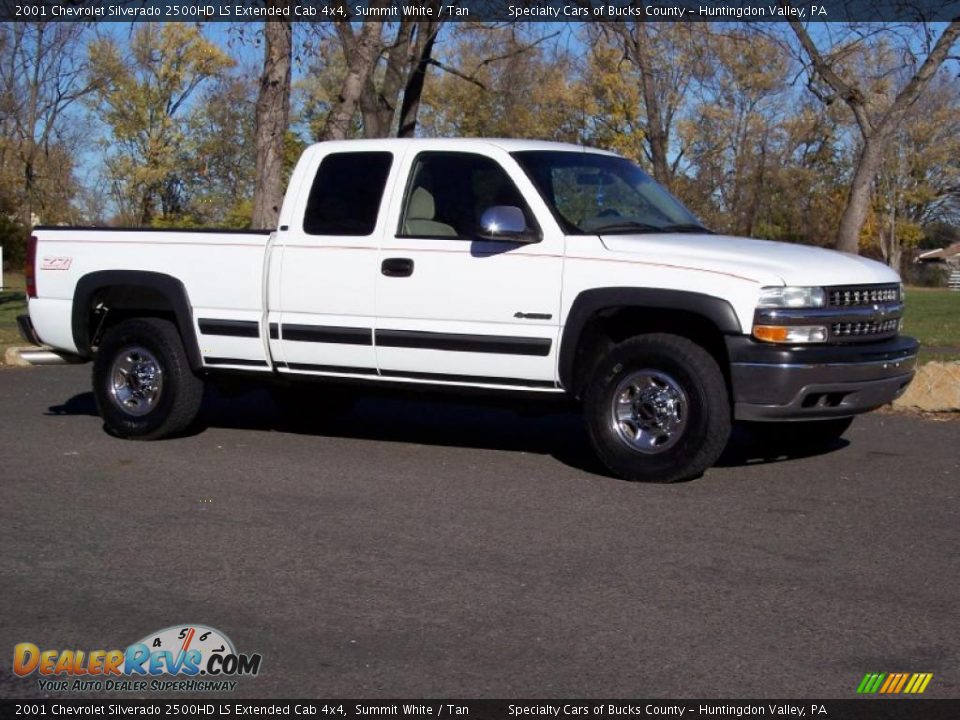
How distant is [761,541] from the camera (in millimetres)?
6418

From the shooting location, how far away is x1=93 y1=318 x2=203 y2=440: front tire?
9.39m

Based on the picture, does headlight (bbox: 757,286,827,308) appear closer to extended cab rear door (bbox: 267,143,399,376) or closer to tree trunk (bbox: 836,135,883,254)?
extended cab rear door (bbox: 267,143,399,376)

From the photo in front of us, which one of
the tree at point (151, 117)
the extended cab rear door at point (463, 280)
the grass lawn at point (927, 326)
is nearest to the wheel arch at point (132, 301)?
the extended cab rear door at point (463, 280)

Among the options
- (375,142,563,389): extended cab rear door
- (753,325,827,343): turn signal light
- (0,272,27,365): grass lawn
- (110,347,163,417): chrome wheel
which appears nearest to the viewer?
(753,325,827,343): turn signal light

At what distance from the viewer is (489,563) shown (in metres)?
6.00

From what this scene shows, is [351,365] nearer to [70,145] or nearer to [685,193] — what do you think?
[685,193]

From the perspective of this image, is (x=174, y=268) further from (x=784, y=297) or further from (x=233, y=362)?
(x=784, y=297)

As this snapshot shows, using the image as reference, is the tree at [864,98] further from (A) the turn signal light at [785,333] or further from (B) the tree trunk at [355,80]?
(A) the turn signal light at [785,333]

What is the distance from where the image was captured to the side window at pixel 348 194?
880cm

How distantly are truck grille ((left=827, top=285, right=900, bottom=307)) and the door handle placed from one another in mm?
2636

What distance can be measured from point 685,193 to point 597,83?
42.3 feet

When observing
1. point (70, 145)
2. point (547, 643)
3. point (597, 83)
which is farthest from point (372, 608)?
point (70, 145)

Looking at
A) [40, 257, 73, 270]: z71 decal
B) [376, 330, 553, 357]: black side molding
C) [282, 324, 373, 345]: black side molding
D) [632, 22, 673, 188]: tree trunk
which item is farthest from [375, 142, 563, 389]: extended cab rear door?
[632, 22, 673, 188]: tree trunk

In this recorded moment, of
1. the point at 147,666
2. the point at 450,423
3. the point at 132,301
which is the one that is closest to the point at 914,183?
the point at 450,423
